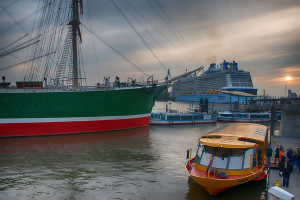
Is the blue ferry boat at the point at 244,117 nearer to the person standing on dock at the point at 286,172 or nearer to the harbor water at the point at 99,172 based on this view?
the harbor water at the point at 99,172

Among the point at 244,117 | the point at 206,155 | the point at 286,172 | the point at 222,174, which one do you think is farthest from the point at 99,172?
the point at 244,117

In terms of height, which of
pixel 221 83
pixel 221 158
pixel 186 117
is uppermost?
pixel 221 83

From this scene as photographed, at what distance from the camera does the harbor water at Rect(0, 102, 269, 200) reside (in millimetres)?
11430

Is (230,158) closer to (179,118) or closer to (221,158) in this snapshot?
(221,158)

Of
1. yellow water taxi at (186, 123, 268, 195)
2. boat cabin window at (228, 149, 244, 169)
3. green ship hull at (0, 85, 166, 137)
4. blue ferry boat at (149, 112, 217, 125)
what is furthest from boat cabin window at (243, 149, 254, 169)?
blue ferry boat at (149, 112, 217, 125)

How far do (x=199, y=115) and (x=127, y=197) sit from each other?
34809 millimetres

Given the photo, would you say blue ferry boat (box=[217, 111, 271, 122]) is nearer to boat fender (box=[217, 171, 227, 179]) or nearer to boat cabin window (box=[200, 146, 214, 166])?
boat cabin window (box=[200, 146, 214, 166])

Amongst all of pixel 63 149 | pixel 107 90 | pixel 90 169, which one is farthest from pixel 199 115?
pixel 90 169

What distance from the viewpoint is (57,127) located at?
2734 cm

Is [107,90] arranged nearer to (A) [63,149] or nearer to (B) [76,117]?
(B) [76,117]

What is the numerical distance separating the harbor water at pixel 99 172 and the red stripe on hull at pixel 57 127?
96.6 inches

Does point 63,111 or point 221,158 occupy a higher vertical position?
point 63,111

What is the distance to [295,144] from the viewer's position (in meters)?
18.7

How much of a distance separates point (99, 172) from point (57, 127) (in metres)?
14.9
